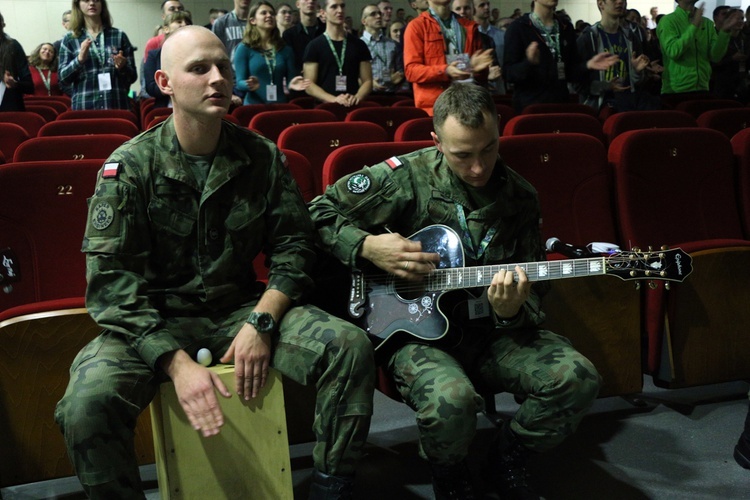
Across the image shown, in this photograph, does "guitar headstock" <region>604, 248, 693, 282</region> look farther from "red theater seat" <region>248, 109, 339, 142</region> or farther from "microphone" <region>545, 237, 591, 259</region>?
"red theater seat" <region>248, 109, 339, 142</region>

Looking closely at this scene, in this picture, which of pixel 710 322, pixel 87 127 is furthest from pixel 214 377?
pixel 87 127

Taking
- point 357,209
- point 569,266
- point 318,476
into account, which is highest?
point 357,209

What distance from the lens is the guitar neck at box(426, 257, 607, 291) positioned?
6.48 feet

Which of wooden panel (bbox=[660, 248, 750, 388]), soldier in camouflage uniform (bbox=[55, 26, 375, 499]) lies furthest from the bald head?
wooden panel (bbox=[660, 248, 750, 388])

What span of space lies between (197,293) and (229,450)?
0.42m

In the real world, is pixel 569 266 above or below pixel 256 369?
above

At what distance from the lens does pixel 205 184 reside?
2041mm

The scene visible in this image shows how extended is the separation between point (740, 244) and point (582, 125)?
1.38 meters

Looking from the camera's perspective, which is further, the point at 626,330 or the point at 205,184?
the point at 626,330

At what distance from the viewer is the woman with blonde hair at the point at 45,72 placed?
9812 millimetres

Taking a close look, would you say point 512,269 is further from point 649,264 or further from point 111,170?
point 111,170

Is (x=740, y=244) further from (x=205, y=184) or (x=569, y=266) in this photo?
(x=205, y=184)

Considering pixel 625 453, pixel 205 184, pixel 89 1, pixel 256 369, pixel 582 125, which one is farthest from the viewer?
pixel 89 1

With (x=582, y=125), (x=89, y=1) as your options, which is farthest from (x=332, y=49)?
(x=582, y=125)
